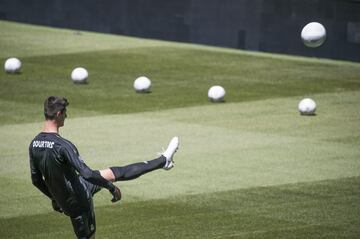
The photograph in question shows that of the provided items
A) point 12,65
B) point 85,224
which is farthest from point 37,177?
point 12,65

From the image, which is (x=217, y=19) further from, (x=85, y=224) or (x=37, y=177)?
(x=85, y=224)

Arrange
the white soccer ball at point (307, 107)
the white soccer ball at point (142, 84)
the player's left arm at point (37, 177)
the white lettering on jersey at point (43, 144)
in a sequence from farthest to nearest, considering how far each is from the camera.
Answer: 1. the white soccer ball at point (142, 84)
2. the white soccer ball at point (307, 107)
3. the player's left arm at point (37, 177)
4. the white lettering on jersey at point (43, 144)

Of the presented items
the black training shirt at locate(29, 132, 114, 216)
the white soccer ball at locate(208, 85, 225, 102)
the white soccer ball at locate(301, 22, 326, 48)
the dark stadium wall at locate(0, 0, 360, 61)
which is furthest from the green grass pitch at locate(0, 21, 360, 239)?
the black training shirt at locate(29, 132, 114, 216)

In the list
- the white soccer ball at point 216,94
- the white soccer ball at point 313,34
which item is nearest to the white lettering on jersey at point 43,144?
the white soccer ball at point 216,94

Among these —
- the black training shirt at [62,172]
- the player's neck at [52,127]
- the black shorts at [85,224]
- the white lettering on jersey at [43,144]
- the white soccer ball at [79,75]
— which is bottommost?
→ the black shorts at [85,224]

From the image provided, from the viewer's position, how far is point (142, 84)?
2767cm

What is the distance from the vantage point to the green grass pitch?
1611 centimetres

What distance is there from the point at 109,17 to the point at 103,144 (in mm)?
18093

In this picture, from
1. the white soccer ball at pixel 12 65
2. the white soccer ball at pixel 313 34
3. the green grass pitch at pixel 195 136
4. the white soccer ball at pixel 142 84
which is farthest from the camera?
the white soccer ball at pixel 12 65

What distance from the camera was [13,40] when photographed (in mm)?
37125

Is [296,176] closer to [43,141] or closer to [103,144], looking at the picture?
[103,144]

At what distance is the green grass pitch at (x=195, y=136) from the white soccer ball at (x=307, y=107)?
29 cm

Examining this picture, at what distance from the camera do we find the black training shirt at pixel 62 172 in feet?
41.0

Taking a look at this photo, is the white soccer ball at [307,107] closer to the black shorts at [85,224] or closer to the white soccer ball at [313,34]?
the white soccer ball at [313,34]
